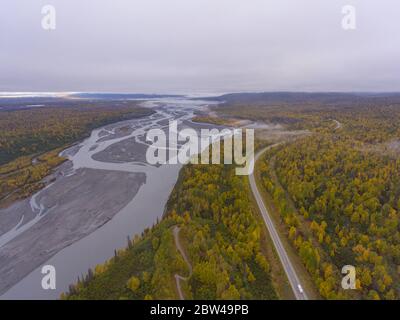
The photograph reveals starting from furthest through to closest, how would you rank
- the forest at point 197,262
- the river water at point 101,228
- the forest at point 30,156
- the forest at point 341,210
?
the forest at point 30,156, the river water at point 101,228, the forest at point 341,210, the forest at point 197,262

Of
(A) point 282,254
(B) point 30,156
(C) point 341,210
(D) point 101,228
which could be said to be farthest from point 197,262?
(B) point 30,156

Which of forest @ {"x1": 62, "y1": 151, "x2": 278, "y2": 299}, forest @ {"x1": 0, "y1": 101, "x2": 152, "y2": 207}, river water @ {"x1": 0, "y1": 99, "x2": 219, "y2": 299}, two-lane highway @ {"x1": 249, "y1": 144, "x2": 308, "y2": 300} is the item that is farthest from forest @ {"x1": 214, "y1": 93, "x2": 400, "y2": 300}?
forest @ {"x1": 0, "y1": 101, "x2": 152, "y2": 207}

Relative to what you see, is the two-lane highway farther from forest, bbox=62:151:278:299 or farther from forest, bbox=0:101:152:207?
forest, bbox=0:101:152:207

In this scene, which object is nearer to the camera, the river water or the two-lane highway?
the two-lane highway

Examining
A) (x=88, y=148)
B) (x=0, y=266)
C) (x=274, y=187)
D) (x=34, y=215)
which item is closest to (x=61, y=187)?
(x=34, y=215)

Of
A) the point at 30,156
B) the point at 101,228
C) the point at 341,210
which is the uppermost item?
the point at 30,156

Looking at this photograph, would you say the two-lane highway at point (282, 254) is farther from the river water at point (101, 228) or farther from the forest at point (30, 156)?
the forest at point (30, 156)

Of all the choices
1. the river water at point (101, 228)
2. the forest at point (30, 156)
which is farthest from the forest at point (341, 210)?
the forest at point (30, 156)

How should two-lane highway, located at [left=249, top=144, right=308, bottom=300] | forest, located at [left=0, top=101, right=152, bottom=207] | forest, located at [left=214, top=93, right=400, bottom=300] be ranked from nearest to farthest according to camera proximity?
two-lane highway, located at [left=249, top=144, right=308, bottom=300] < forest, located at [left=214, top=93, right=400, bottom=300] < forest, located at [left=0, top=101, right=152, bottom=207]

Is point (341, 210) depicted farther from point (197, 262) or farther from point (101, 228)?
point (101, 228)

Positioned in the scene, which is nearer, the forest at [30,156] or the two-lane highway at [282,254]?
the two-lane highway at [282,254]

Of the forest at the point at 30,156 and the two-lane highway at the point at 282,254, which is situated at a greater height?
the forest at the point at 30,156
